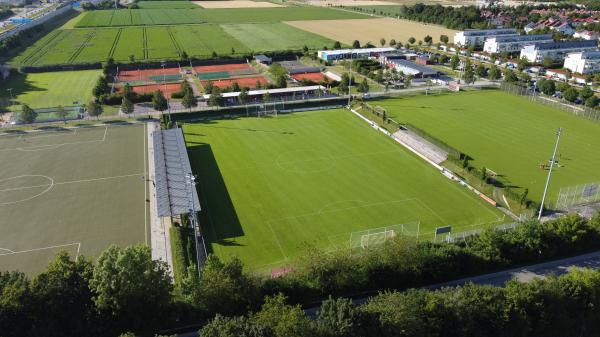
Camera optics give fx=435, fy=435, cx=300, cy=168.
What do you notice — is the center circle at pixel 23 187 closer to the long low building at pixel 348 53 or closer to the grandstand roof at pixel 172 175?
the grandstand roof at pixel 172 175

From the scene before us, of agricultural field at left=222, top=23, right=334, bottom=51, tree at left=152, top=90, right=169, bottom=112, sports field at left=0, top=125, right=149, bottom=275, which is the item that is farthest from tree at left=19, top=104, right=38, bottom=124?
agricultural field at left=222, top=23, right=334, bottom=51

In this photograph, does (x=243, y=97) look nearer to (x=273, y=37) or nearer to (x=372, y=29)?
(x=273, y=37)

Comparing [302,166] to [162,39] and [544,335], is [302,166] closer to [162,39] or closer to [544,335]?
[544,335]

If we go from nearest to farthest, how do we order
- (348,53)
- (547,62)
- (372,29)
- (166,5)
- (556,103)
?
(556,103), (547,62), (348,53), (372,29), (166,5)

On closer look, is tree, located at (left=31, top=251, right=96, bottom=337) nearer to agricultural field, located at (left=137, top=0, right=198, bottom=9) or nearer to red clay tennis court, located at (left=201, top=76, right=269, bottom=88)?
red clay tennis court, located at (left=201, top=76, right=269, bottom=88)

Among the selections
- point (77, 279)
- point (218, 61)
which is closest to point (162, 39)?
point (218, 61)

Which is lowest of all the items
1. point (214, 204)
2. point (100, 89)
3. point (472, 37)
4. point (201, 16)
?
point (214, 204)

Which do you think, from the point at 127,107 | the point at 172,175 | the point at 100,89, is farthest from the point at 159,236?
the point at 100,89
